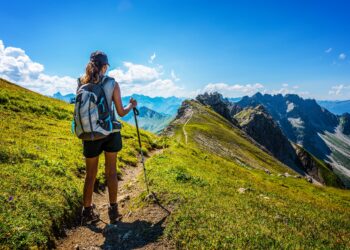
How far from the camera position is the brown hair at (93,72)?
311 inches

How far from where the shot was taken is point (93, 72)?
7.91 meters

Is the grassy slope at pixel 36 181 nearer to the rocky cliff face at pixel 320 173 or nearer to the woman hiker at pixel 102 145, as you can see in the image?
the woman hiker at pixel 102 145

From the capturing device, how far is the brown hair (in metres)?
7.90

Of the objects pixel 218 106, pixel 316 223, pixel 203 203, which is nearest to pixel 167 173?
pixel 203 203

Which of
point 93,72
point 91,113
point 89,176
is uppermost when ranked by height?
point 93,72

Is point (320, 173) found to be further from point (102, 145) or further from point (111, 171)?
point (102, 145)

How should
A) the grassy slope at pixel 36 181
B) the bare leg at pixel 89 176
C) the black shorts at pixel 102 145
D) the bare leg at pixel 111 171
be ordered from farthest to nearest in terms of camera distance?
the bare leg at pixel 111 171, the bare leg at pixel 89 176, the black shorts at pixel 102 145, the grassy slope at pixel 36 181

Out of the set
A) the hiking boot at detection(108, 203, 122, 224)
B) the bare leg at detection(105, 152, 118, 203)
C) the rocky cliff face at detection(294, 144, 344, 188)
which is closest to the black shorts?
the bare leg at detection(105, 152, 118, 203)

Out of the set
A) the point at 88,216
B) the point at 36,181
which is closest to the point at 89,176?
the point at 88,216

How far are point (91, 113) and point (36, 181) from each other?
4.66 metres

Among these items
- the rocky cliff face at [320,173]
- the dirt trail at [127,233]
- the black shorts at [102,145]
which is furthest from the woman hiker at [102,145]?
the rocky cliff face at [320,173]

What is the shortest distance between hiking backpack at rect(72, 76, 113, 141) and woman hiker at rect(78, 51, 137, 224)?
20 cm

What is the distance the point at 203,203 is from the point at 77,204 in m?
4.87

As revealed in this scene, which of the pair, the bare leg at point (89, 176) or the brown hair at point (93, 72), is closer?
the brown hair at point (93, 72)
